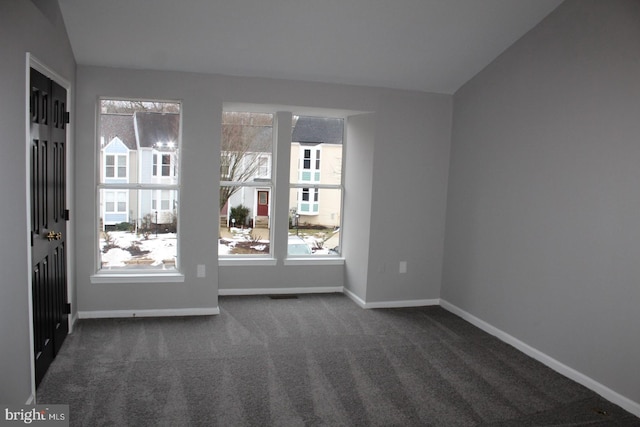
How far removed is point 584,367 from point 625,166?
1425 millimetres

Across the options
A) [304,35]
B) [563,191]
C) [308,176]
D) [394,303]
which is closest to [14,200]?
[304,35]

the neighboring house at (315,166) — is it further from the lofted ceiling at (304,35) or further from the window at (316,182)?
the lofted ceiling at (304,35)

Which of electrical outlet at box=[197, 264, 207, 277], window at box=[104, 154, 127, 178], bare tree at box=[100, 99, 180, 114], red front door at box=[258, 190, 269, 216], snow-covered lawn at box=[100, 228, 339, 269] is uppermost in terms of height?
bare tree at box=[100, 99, 180, 114]

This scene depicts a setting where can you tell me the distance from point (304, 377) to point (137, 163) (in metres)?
2.62

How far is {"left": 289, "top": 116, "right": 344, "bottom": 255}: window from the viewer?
564 centimetres

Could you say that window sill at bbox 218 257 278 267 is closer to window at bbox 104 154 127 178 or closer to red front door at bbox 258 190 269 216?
red front door at bbox 258 190 269 216

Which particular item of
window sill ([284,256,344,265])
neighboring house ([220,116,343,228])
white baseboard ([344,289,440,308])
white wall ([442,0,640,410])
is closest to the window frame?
neighboring house ([220,116,343,228])

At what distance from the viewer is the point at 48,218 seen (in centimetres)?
349

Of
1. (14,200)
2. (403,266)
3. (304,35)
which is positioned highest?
(304,35)

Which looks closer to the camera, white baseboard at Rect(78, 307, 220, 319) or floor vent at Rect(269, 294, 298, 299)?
white baseboard at Rect(78, 307, 220, 319)

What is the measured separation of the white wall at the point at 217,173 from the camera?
453 centimetres

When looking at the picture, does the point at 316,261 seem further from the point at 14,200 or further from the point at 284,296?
the point at 14,200

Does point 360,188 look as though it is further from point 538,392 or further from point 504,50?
point 538,392

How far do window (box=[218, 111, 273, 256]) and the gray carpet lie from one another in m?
1.02
